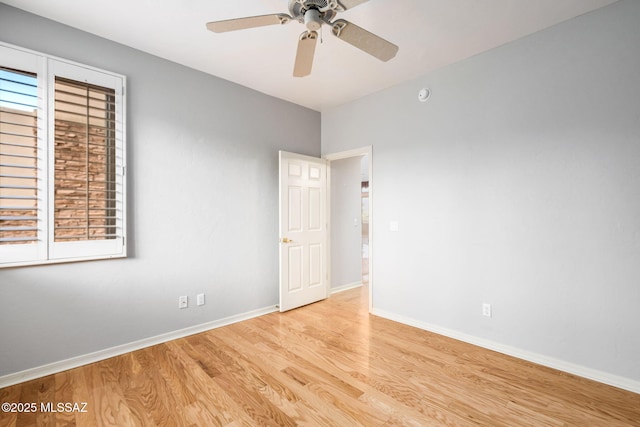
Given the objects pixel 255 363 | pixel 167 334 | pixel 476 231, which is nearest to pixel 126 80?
pixel 167 334

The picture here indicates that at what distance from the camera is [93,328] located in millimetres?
2455

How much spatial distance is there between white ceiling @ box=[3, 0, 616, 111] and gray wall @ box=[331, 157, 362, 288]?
1.72m

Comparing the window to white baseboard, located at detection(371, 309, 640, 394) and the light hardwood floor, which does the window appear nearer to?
the light hardwood floor

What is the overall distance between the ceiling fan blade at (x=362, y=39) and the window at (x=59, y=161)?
6.81 ft

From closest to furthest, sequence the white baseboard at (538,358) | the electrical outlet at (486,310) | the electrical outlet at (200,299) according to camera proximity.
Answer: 1. the white baseboard at (538,358)
2. the electrical outlet at (486,310)
3. the electrical outlet at (200,299)

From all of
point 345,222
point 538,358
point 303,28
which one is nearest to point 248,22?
point 303,28

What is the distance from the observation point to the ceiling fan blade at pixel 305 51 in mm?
1709

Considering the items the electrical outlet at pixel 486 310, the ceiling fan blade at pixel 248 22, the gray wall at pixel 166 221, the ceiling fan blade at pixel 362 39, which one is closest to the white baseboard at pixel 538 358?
the electrical outlet at pixel 486 310

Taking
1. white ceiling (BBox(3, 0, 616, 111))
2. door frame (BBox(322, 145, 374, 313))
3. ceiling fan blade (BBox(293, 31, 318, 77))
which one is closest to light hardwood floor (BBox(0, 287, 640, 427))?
door frame (BBox(322, 145, 374, 313))

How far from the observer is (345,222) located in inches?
190

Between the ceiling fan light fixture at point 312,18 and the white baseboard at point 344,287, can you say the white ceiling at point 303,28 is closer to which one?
the ceiling fan light fixture at point 312,18

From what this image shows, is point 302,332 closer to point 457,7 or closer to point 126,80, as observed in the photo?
point 126,80

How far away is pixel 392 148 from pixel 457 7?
5.11 ft

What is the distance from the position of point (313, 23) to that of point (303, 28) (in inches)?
36.8
